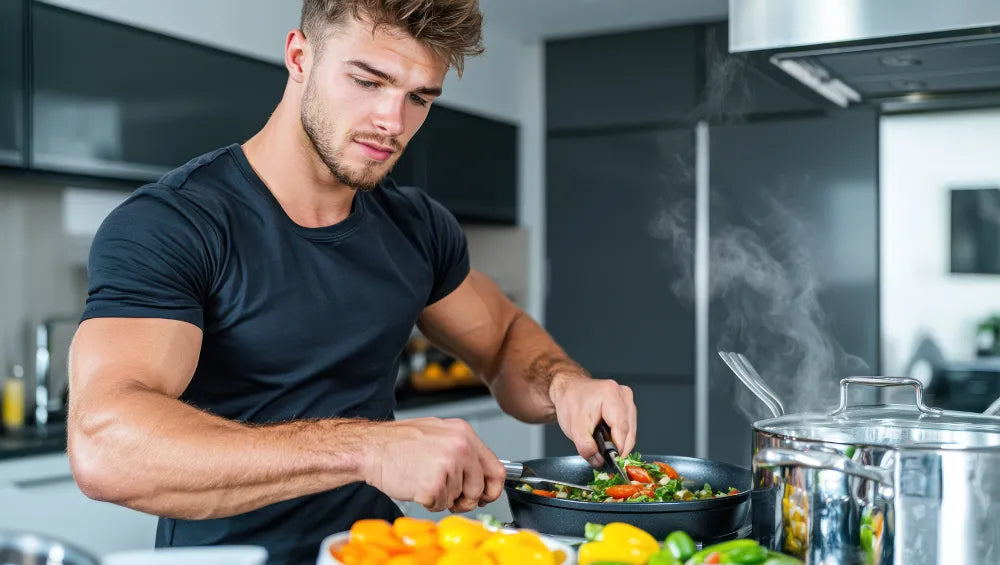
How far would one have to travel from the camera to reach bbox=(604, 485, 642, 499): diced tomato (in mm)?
1191

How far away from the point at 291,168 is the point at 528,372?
1.88 ft

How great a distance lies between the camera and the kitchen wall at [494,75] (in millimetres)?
3270

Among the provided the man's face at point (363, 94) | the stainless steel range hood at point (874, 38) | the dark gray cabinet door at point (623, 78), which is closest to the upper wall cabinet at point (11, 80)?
the man's face at point (363, 94)

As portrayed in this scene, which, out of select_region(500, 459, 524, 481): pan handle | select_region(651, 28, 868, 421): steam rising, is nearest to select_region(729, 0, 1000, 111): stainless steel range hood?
select_region(500, 459, 524, 481): pan handle

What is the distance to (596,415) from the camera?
4.59ft

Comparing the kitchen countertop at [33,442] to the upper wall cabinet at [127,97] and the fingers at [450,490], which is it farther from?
the fingers at [450,490]

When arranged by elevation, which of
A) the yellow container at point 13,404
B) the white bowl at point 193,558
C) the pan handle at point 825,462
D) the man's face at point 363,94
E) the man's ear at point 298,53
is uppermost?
the man's ear at point 298,53

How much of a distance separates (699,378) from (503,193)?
1.24 meters

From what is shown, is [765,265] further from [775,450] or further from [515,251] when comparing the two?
[775,450]

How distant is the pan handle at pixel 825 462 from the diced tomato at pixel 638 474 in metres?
0.37

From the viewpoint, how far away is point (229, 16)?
329 centimetres

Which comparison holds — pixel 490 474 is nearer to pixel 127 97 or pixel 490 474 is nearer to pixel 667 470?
pixel 667 470

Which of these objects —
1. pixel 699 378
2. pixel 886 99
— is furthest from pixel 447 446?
pixel 699 378

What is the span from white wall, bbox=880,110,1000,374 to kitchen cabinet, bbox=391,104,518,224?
5.52ft
